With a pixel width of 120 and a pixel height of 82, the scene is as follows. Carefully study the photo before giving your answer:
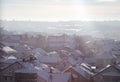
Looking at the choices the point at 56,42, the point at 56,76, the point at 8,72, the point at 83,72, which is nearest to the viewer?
the point at 56,76

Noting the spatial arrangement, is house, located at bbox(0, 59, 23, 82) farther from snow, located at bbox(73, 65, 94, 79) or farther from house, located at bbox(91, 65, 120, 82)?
house, located at bbox(91, 65, 120, 82)

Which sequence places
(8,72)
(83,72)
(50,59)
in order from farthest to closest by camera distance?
1. (50,59)
2. (83,72)
3. (8,72)

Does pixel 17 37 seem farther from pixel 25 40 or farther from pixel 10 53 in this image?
pixel 10 53

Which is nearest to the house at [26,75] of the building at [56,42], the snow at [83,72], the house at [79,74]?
the house at [79,74]

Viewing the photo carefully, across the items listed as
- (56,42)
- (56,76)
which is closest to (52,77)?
(56,76)

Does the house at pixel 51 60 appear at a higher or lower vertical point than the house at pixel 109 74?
lower

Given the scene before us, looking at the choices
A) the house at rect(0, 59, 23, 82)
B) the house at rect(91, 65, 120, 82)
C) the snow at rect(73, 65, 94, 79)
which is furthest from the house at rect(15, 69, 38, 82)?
the house at rect(91, 65, 120, 82)

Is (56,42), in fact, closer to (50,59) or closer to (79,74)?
(50,59)

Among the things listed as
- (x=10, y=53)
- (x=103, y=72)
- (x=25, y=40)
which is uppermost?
(x=103, y=72)

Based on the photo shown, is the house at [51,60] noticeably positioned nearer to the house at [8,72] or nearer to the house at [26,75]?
the house at [8,72]

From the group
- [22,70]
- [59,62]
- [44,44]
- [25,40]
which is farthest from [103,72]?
[25,40]

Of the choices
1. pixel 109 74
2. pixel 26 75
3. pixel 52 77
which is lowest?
pixel 109 74
